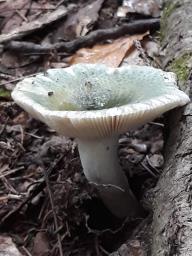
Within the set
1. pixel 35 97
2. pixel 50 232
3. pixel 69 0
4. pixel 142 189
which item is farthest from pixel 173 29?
pixel 69 0

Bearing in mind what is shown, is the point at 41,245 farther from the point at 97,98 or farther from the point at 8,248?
the point at 97,98

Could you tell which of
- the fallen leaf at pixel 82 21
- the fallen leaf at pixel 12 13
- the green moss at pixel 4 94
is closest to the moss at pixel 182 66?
the green moss at pixel 4 94

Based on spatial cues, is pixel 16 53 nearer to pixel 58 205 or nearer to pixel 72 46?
pixel 72 46

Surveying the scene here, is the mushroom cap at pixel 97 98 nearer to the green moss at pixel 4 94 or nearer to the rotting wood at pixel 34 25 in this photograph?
the green moss at pixel 4 94

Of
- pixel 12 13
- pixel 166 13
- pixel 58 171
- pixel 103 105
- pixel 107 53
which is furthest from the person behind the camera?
pixel 12 13

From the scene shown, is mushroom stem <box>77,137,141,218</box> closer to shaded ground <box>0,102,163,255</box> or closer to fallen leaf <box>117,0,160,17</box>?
shaded ground <box>0,102,163,255</box>

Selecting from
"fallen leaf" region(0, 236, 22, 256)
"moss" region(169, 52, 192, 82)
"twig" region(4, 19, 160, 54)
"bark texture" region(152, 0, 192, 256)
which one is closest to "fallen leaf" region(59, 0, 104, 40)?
"twig" region(4, 19, 160, 54)

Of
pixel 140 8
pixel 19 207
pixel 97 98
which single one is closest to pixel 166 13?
pixel 140 8
